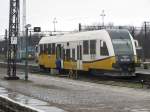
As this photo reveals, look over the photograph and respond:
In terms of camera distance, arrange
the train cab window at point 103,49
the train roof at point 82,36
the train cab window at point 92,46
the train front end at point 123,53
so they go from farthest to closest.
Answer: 1. the train cab window at point 92,46
2. the train roof at point 82,36
3. the train cab window at point 103,49
4. the train front end at point 123,53

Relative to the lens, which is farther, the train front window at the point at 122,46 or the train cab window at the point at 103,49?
the train cab window at the point at 103,49

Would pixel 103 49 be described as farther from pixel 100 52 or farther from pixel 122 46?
pixel 122 46

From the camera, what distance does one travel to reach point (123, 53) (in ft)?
110

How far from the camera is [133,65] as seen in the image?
110ft

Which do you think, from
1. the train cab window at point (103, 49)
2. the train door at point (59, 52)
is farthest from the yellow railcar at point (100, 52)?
the train door at point (59, 52)

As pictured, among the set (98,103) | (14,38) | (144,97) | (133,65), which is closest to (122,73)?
(133,65)

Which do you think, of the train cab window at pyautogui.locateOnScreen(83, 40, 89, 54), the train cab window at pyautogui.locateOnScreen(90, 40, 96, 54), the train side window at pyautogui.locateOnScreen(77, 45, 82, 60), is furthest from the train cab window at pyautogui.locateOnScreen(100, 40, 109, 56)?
the train side window at pyautogui.locateOnScreen(77, 45, 82, 60)

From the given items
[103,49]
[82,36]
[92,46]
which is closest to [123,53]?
[103,49]

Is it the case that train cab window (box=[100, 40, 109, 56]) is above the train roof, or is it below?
below

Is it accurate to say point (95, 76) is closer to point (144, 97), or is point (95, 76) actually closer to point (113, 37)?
point (113, 37)

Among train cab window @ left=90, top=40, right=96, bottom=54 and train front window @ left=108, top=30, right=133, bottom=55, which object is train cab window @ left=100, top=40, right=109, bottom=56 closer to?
train front window @ left=108, top=30, right=133, bottom=55

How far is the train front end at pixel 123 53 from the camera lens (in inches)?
1297

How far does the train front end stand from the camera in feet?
108

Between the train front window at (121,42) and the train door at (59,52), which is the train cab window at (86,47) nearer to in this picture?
the train front window at (121,42)
